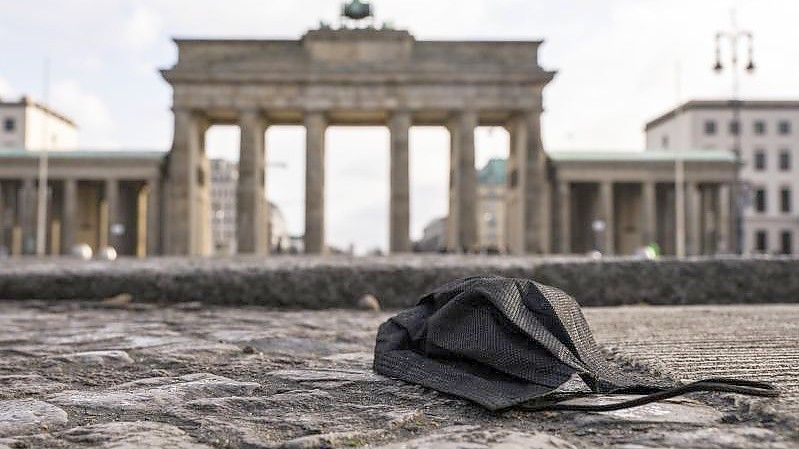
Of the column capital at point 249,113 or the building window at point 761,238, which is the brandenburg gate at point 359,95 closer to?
the column capital at point 249,113

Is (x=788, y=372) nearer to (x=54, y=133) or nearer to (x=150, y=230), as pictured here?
(x=150, y=230)

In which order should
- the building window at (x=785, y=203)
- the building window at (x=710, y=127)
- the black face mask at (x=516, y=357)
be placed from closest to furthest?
the black face mask at (x=516, y=357), the building window at (x=710, y=127), the building window at (x=785, y=203)

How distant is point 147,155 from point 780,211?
55935 mm

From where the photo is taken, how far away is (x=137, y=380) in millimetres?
3426

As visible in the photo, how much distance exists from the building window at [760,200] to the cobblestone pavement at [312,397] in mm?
70083

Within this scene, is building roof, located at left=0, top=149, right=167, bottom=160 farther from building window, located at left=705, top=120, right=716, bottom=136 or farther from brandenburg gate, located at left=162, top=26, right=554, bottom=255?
building window, located at left=705, top=120, right=716, bottom=136

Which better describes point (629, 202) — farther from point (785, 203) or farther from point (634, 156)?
point (785, 203)

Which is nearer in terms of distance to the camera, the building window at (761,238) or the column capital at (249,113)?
the column capital at (249,113)

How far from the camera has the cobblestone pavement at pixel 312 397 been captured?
2279 millimetres

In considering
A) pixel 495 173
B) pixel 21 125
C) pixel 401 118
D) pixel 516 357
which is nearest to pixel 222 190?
pixel 21 125

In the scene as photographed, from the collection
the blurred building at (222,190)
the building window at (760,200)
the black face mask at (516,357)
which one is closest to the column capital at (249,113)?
the black face mask at (516,357)

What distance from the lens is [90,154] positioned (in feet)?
145

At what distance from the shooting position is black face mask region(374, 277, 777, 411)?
8.71 ft

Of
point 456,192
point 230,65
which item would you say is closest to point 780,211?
point 456,192
